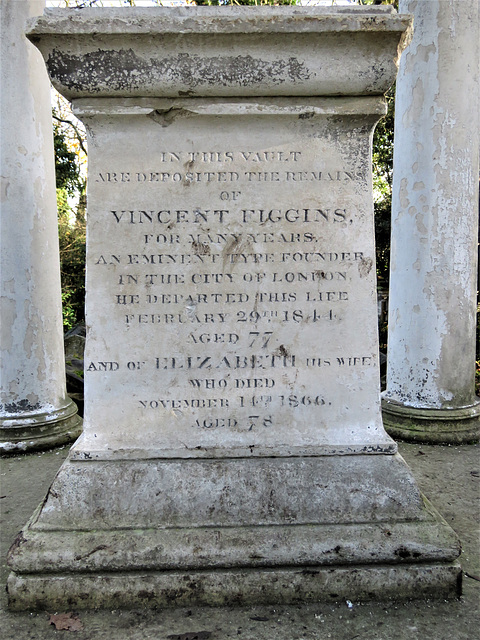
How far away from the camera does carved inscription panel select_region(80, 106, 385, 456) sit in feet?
8.16

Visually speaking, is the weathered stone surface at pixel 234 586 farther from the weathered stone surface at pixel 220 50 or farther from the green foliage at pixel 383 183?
the green foliage at pixel 383 183

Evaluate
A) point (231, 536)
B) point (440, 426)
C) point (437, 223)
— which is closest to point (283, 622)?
point (231, 536)

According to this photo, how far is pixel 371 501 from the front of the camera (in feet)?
7.88

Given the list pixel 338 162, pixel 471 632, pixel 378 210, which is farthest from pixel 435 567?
pixel 378 210

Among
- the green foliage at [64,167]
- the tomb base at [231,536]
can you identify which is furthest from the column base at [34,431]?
the green foliage at [64,167]

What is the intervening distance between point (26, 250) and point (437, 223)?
3.40m

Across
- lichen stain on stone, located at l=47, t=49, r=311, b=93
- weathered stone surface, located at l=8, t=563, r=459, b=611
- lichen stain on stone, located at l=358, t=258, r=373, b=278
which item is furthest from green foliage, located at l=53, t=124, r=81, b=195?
weathered stone surface, located at l=8, t=563, r=459, b=611

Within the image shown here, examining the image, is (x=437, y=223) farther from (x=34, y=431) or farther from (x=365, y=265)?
(x=34, y=431)

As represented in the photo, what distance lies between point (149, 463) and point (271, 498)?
593mm

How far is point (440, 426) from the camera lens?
4.37 m

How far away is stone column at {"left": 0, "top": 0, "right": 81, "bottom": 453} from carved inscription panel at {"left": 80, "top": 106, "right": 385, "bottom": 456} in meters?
2.10

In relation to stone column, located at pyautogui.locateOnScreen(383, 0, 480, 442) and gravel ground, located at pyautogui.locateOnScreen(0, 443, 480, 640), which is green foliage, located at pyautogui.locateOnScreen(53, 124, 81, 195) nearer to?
stone column, located at pyautogui.locateOnScreen(383, 0, 480, 442)

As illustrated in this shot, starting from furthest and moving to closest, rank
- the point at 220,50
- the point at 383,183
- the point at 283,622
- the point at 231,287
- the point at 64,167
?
1. the point at 383,183
2. the point at 64,167
3. the point at 231,287
4. the point at 220,50
5. the point at 283,622

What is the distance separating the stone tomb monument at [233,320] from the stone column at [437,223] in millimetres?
2023
